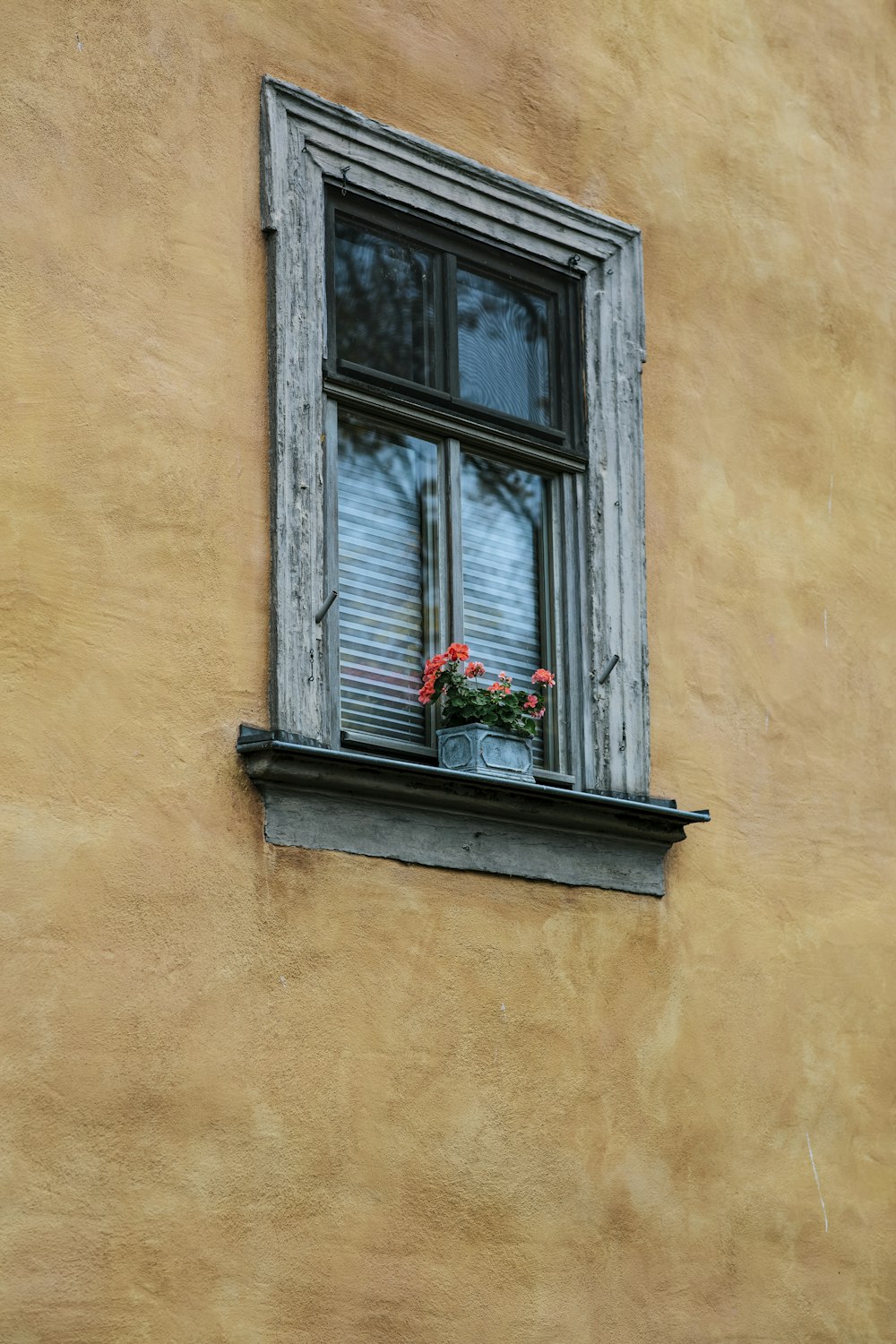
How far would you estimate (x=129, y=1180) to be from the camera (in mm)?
5105

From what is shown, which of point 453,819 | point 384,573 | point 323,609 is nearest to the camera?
point 323,609

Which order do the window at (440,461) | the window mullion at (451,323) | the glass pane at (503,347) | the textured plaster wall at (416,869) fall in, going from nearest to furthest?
the textured plaster wall at (416,869) < the window at (440,461) < the window mullion at (451,323) < the glass pane at (503,347)

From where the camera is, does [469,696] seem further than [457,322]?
No

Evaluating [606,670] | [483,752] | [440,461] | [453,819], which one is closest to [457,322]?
[440,461]

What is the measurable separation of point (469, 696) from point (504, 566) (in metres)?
0.69

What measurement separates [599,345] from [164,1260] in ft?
10.8

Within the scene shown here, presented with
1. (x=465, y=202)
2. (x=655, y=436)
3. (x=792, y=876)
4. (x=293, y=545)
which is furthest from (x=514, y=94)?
(x=792, y=876)

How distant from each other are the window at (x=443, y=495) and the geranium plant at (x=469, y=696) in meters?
0.12

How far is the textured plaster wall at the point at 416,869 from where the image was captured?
17.1 ft

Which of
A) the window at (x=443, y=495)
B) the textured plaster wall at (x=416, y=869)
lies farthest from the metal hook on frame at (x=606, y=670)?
the textured plaster wall at (x=416, y=869)

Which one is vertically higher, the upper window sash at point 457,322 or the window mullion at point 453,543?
the upper window sash at point 457,322

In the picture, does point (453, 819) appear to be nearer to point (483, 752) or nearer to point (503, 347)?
point (483, 752)

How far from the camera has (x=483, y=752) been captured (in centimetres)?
605

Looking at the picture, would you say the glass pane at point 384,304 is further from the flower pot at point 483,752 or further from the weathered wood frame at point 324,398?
the flower pot at point 483,752
